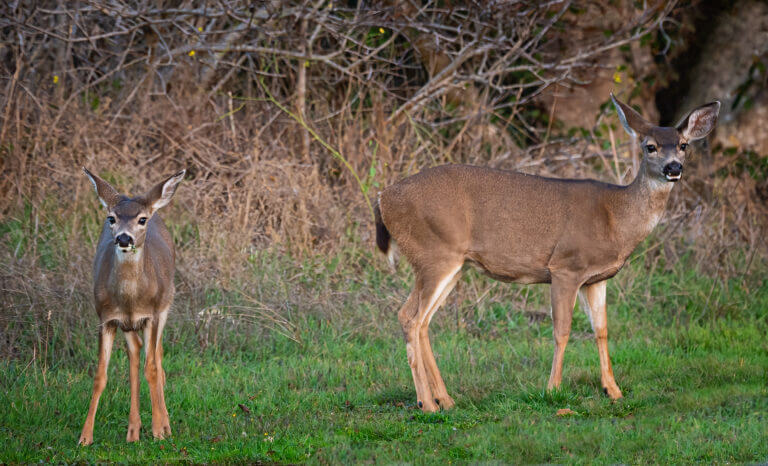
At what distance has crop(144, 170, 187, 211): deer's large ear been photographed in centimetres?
599

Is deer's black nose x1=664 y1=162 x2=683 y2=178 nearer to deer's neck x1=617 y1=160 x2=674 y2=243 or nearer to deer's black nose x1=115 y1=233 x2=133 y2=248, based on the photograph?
deer's neck x1=617 y1=160 x2=674 y2=243

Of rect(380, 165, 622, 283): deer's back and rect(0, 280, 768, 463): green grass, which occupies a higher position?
rect(380, 165, 622, 283): deer's back

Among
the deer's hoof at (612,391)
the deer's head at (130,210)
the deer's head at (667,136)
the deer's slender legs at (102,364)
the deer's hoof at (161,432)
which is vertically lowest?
the deer's hoof at (161,432)

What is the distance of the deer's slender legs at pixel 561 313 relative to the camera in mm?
6691

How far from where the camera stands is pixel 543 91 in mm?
12703

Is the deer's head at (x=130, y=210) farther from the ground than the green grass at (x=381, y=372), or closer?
farther from the ground

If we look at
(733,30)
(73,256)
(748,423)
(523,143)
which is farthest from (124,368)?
(733,30)

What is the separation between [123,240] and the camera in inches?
221

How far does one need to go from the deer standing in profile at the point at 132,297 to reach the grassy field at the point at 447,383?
8.4 inches

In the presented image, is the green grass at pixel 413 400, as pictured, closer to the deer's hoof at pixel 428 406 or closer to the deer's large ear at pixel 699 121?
the deer's hoof at pixel 428 406

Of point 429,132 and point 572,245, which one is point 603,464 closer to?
point 572,245

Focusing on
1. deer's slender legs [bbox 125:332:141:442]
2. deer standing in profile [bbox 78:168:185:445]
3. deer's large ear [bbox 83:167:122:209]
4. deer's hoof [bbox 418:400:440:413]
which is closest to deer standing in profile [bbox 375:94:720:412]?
deer's hoof [bbox 418:400:440:413]

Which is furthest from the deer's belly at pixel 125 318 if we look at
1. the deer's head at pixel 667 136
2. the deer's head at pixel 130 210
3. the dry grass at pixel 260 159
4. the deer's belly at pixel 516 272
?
the deer's head at pixel 667 136

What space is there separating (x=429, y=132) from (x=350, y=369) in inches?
198
